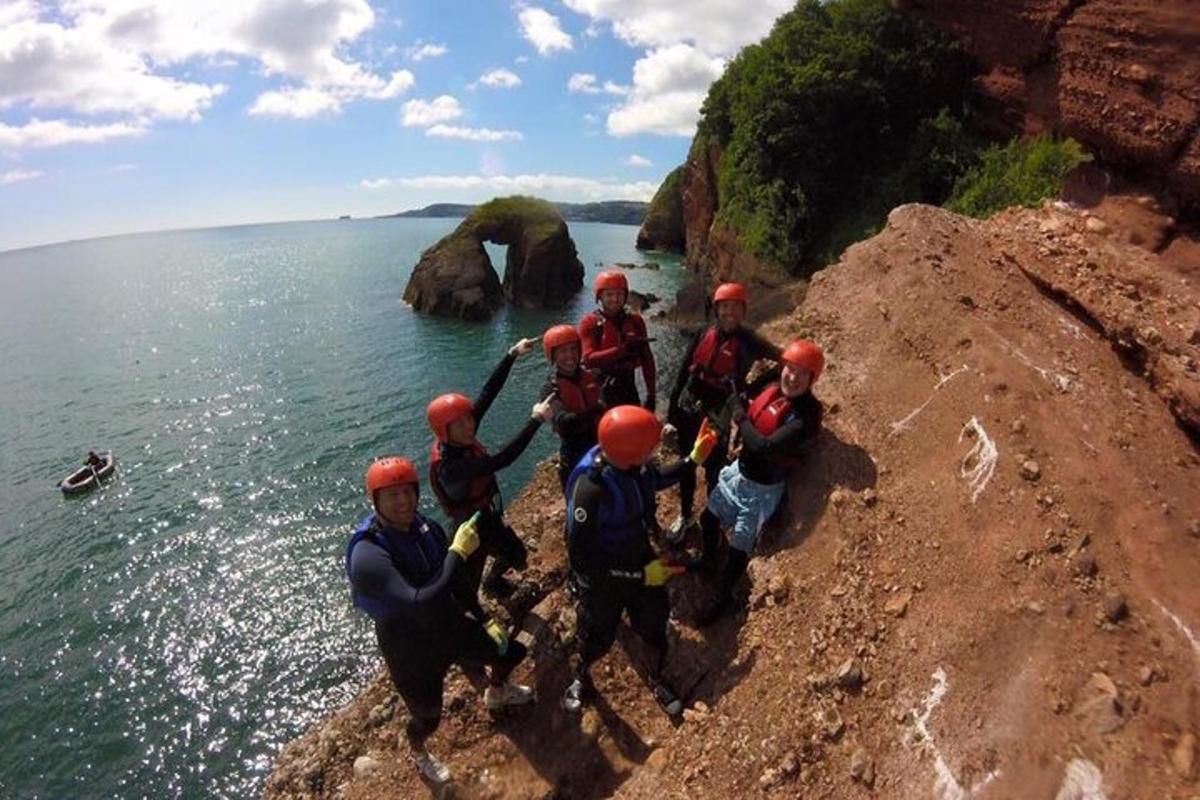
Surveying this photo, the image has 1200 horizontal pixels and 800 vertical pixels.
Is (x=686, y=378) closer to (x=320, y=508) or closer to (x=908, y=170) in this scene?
(x=320, y=508)

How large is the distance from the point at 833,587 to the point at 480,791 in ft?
16.2

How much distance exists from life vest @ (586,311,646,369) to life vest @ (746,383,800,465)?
3070 millimetres

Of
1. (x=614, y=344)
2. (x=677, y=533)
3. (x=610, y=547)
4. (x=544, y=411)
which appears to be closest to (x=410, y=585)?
(x=610, y=547)

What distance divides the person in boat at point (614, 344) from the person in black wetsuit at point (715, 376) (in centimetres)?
68

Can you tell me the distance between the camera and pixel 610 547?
7.26 meters

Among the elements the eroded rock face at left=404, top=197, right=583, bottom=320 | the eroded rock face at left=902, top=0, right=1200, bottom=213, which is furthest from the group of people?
the eroded rock face at left=404, top=197, right=583, bottom=320

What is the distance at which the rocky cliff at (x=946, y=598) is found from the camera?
5641mm

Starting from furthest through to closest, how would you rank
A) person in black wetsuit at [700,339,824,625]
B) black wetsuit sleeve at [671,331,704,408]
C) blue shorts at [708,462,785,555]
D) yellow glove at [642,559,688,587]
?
black wetsuit sleeve at [671,331,704,408]
blue shorts at [708,462,785,555]
person in black wetsuit at [700,339,824,625]
yellow glove at [642,559,688,587]

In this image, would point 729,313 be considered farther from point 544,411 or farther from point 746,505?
point 544,411

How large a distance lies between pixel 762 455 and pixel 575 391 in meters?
3.05

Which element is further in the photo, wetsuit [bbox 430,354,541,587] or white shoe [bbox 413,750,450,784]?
wetsuit [bbox 430,354,541,587]

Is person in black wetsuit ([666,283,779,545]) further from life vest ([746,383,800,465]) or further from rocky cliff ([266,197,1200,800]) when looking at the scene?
rocky cliff ([266,197,1200,800])

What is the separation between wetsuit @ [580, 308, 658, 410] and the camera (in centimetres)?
1095

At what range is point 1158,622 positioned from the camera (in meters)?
5.90
